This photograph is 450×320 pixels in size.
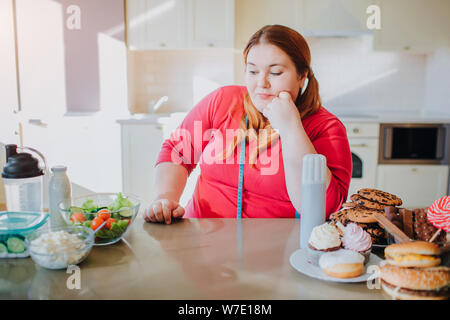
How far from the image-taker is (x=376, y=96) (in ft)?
12.2

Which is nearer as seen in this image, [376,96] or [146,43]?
[146,43]

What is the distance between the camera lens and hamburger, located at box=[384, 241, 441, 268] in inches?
27.6

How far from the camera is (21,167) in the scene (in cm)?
94

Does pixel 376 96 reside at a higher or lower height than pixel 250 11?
lower

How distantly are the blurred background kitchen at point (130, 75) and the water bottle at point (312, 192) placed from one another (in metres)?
2.43

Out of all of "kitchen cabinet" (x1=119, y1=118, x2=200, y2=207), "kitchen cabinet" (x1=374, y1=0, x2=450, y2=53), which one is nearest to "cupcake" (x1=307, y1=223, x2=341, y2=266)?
"kitchen cabinet" (x1=119, y1=118, x2=200, y2=207)

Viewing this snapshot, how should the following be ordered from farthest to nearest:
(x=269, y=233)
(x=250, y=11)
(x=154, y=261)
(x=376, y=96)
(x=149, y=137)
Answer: (x=376, y=96)
(x=250, y=11)
(x=149, y=137)
(x=269, y=233)
(x=154, y=261)

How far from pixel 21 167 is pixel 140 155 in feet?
7.59

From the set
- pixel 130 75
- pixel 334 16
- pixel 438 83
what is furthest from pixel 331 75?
pixel 130 75

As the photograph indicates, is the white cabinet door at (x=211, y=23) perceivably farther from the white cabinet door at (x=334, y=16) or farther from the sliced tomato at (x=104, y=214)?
the sliced tomato at (x=104, y=214)
